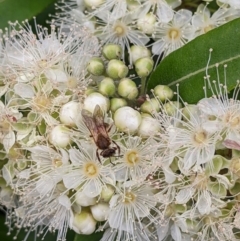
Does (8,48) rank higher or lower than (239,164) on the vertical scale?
higher

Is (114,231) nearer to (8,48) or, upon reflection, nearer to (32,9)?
(8,48)

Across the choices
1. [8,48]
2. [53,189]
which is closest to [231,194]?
[53,189]

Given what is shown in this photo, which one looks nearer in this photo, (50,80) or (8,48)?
(50,80)

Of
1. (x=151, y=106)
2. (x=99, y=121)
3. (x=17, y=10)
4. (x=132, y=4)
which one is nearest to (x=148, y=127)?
(x=151, y=106)

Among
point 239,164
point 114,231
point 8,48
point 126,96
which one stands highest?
point 8,48

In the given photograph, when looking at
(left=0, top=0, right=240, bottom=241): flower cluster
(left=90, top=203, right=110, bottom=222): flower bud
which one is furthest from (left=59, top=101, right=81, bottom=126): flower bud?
(left=90, top=203, right=110, bottom=222): flower bud

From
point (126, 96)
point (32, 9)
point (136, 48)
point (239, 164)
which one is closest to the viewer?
point (239, 164)
